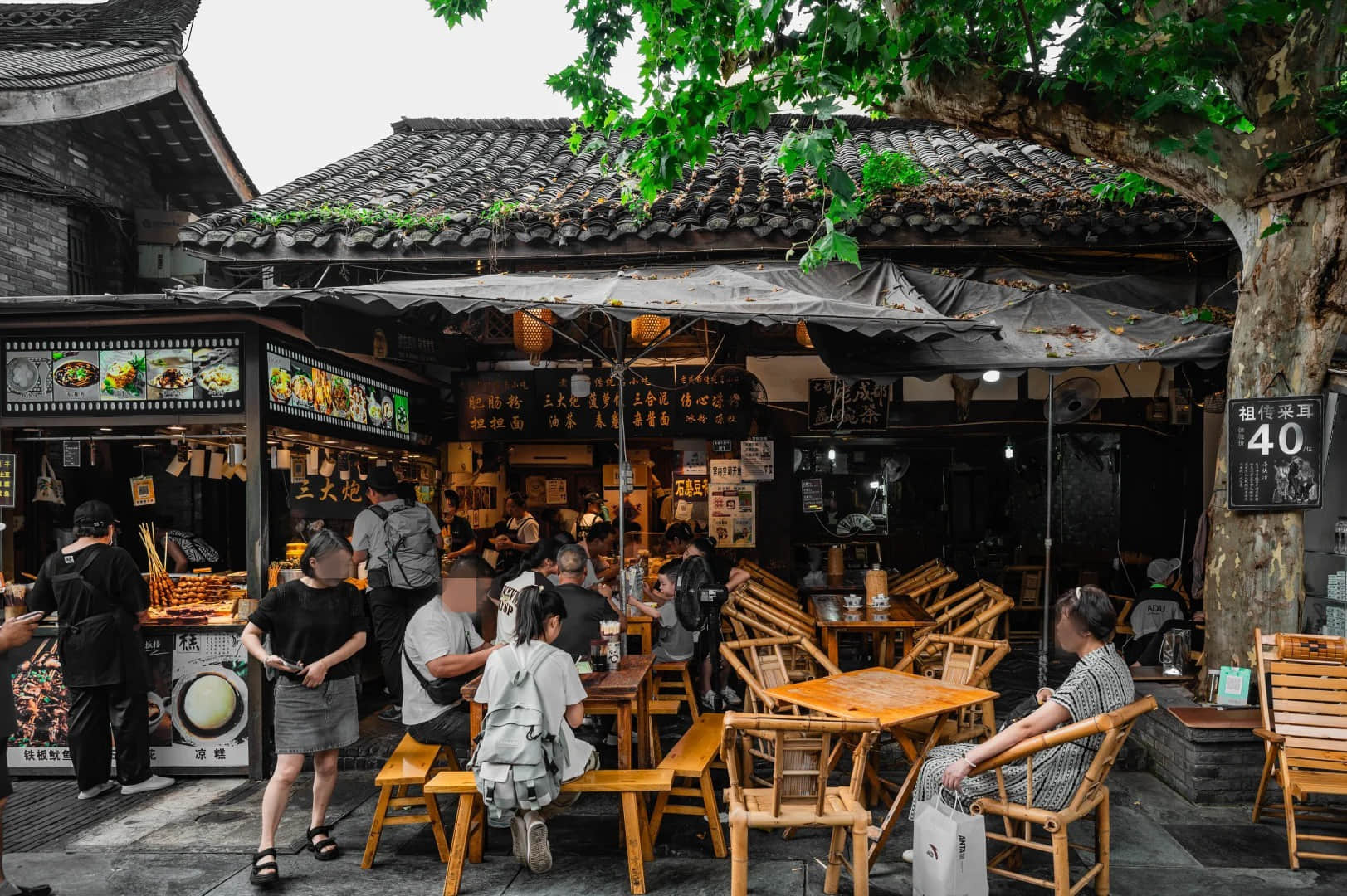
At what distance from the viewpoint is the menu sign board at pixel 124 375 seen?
6742 millimetres

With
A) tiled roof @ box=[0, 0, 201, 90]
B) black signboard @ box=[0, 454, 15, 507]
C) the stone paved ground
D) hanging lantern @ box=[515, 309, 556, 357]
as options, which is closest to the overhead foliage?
hanging lantern @ box=[515, 309, 556, 357]

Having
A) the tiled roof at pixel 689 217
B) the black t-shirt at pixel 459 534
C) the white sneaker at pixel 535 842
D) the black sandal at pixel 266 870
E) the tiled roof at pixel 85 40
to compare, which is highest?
the tiled roof at pixel 85 40

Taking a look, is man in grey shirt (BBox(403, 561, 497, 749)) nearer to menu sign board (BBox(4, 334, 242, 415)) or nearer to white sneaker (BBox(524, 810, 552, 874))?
white sneaker (BBox(524, 810, 552, 874))

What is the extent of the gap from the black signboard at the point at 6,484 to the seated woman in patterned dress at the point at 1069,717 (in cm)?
683

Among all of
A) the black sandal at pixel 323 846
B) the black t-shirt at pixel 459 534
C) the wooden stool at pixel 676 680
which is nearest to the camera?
the black sandal at pixel 323 846

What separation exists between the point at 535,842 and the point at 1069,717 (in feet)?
8.87

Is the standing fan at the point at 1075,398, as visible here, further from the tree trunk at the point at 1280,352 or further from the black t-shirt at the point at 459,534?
the black t-shirt at the point at 459,534

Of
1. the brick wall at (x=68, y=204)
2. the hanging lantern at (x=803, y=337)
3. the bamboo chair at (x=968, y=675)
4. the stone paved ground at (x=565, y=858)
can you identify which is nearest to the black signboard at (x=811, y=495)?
the hanging lantern at (x=803, y=337)

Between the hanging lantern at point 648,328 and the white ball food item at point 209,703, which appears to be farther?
the hanging lantern at point 648,328

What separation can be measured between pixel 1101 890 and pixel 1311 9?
5622 mm

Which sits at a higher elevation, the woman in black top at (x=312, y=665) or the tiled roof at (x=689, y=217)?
the tiled roof at (x=689, y=217)

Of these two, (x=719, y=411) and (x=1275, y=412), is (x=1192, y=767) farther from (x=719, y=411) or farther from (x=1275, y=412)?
(x=719, y=411)

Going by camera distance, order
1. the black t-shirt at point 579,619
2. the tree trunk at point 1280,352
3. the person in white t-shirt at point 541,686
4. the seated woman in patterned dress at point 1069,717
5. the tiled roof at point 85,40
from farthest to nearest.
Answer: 1. the tiled roof at point 85,40
2. the black t-shirt at point 579,619
3. the tree trunk at point 1280,352
4. the person in white t-shirt at point 541,686
5. the seated woman in patterned dress at point 1069,717

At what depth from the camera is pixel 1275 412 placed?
19.5ft
